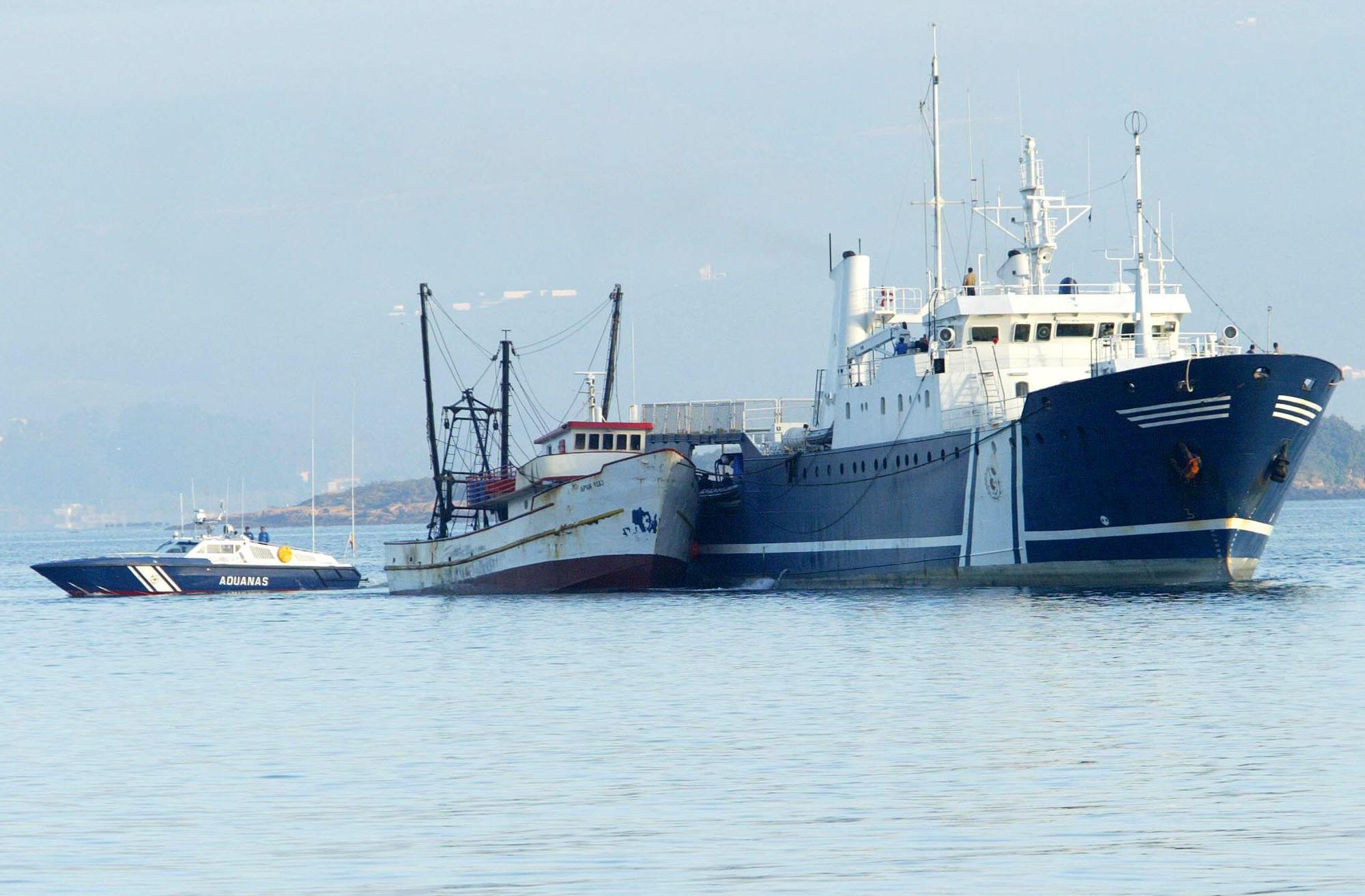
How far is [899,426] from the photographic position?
53906mm

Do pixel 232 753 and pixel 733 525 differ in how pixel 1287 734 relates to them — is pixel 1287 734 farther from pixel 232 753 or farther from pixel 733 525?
pixel 733 525

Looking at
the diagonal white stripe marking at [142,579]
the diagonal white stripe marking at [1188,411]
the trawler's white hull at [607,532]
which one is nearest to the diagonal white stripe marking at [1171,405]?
the diagonal white stripe marking at [1188,411]

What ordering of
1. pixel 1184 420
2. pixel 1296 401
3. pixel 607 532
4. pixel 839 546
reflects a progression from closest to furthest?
pixel 1184 420
pixel 1296 401
pixel 839 546
pixel 607 532

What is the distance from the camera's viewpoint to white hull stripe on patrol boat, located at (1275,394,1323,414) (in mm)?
43250

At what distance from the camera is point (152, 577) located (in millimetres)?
69125

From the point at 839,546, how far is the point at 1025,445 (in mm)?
11591

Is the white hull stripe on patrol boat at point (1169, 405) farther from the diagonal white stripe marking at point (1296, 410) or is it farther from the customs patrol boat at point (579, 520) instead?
the customs patrol boat at point (579, 520)

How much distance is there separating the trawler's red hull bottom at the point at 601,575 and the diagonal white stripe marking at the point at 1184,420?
64.3 feet

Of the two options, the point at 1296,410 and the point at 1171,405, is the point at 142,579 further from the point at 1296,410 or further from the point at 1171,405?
the point at 1296,410

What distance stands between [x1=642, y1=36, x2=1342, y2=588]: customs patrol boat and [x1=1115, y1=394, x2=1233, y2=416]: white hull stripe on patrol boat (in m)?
0.05

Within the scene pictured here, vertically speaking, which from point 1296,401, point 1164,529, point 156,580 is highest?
point 1296,401

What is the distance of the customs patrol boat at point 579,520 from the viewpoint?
57.8m

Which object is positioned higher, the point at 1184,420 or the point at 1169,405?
the point at 1169,405

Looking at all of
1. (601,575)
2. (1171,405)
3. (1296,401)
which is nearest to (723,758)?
(1171,405)
